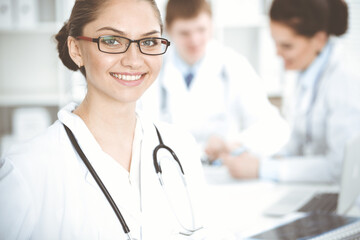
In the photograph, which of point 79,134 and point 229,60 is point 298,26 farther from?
point 79,134

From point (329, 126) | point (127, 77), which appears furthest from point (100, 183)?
point (329, 126)

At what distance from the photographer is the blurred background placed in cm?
272

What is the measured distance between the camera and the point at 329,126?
1.70 metres

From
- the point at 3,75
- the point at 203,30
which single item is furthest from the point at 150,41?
the point at 3,75

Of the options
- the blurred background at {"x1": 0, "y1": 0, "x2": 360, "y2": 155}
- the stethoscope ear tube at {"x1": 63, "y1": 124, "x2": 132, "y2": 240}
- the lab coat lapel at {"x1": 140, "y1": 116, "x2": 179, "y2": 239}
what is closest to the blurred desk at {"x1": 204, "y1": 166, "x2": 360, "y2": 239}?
the lab coat lapel at {"x1": 140, "y1": 116, "x2": 179, "y2": 239}

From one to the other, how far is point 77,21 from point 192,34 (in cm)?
137

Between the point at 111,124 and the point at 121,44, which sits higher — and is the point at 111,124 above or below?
below

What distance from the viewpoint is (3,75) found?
3018mm

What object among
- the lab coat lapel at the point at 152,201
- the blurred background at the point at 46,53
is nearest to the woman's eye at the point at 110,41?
the lab coat lapel at the point at 152,201

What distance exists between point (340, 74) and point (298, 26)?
0.29 metres

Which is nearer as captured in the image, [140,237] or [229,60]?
[140,237]

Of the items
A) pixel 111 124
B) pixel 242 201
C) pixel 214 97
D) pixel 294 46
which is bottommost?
pixel 242 201

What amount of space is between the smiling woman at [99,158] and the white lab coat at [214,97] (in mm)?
1247

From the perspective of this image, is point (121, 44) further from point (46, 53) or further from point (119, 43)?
point (46, 53)
